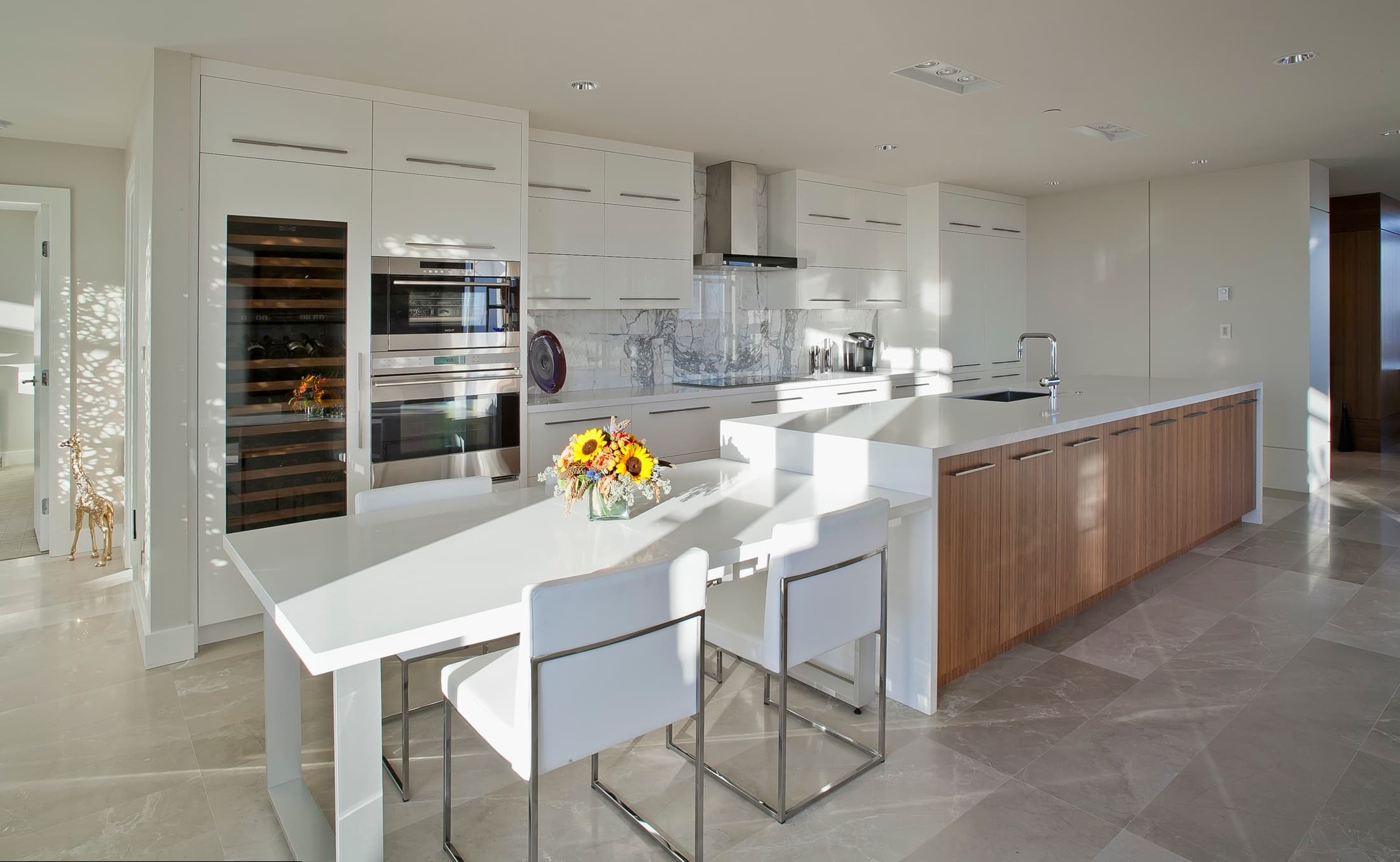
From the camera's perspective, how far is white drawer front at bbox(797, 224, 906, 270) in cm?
602

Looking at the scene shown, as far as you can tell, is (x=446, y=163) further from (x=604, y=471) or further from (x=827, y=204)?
(x=827, y=204)

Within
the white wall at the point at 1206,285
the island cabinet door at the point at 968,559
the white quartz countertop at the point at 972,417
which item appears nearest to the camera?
the island cabinet door at the point at 968,559

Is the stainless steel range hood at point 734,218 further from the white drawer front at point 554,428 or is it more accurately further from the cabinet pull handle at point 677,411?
the white drawer front at point 554,428

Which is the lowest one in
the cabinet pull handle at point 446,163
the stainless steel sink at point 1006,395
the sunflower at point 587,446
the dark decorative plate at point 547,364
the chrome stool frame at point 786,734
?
the chrome stool frame at point 786,734

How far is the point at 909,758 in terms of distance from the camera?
8.34 feet

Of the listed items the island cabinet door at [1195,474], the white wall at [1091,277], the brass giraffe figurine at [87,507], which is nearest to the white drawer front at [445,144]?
the brass giraffe figurine at [87,507]

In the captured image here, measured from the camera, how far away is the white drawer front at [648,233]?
16.4 ft

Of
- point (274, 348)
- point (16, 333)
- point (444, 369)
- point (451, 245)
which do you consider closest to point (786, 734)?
point (444, 369)

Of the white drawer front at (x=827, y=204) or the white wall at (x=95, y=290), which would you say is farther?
the white drawer front at (x=827, y=204)

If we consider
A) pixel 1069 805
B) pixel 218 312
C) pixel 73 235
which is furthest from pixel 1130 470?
pixel 73 235

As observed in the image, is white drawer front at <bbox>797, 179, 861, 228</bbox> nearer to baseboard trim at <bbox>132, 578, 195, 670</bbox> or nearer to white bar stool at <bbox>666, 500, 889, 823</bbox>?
white bar stool at <bbox>666, 500, 889, 823</bbox>

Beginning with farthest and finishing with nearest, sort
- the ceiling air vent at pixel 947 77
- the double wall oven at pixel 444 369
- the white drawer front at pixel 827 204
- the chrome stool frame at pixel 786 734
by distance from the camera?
the white drawer front at pixel 827 204 < the double wall oven at pixel 444 369 < the ceiling air vent at pixel 947 77 < the chrome stool frame at pixel 786 734

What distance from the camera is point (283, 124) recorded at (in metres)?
3.54

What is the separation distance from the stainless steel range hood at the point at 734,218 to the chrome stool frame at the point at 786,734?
3.39 metres
